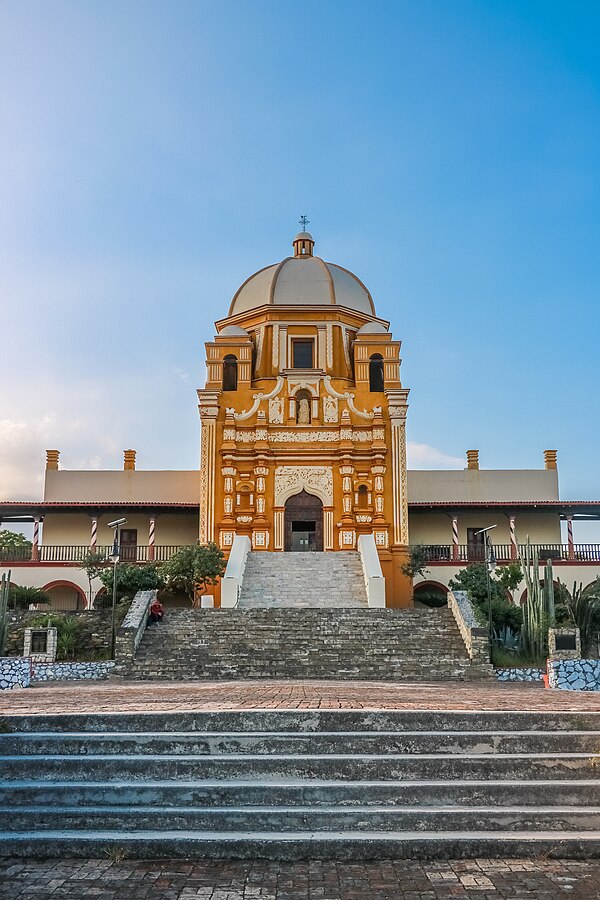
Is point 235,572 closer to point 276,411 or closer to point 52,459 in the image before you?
point 276,411

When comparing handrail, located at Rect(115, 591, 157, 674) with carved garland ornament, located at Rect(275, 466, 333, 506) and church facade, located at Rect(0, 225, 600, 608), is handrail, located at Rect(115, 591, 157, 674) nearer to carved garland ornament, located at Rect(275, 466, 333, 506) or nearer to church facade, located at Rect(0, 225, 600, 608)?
church facade, located at Rect(0, 225, 600, 608)

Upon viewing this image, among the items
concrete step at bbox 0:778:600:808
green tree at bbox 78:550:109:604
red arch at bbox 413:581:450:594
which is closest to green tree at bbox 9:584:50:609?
green tree at bbox 78:550:109:604

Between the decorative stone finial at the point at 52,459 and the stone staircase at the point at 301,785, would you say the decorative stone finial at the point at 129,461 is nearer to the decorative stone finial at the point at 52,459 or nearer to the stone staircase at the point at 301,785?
the decorative stone finial at the point at 52,459

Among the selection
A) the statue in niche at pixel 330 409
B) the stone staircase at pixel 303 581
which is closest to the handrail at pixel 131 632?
the stone staircase at pixel 303 581

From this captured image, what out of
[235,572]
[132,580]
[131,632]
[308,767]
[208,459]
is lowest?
[308,767]

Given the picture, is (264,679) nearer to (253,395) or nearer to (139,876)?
(139,876)

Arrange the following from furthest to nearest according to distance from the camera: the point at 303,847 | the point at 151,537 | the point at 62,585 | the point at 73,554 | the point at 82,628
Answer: the point at 151,537
the point at 73,554
the point at 62,585
the point at 82,628
the point at 303,847

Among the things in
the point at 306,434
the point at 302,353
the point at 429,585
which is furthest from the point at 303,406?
the point at 429,585

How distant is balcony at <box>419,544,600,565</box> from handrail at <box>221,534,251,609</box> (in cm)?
649

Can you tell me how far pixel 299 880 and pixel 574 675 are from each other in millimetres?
10952

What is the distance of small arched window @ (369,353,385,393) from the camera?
31.4 m

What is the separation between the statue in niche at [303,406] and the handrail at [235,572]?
5248 mm

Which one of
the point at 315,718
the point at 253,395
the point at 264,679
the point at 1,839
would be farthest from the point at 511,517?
the point at 1,839

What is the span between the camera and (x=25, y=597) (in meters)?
26.0
